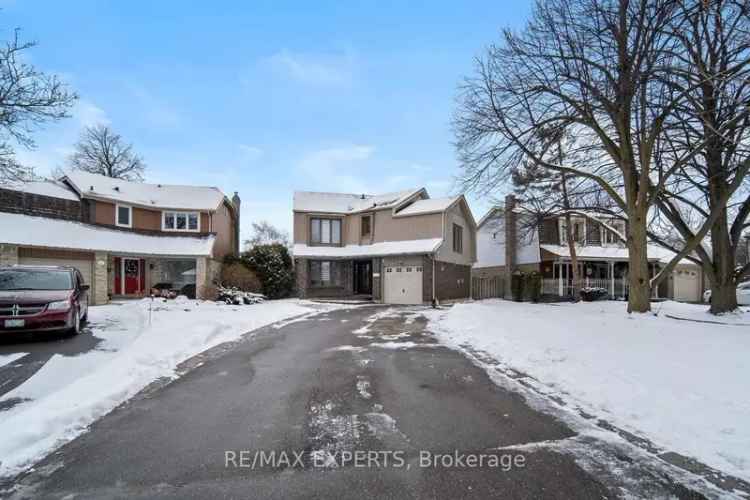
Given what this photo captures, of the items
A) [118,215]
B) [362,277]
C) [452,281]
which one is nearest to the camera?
[118,215]

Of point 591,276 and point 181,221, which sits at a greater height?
point 181,221

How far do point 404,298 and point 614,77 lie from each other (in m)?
15.1

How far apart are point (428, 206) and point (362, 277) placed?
6.89 meters

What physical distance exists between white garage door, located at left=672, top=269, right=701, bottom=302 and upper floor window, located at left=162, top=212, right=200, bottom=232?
34.1 m

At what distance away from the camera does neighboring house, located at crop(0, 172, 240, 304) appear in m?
18.2

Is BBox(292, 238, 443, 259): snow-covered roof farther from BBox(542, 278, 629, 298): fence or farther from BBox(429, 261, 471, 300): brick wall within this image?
BBox(542, 278, 629, 298): fence

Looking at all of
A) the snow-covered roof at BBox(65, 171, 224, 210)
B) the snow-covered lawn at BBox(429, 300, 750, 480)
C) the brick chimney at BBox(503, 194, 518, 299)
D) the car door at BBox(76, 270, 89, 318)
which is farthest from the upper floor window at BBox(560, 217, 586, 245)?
the car door at BBox(76, 270, 89, 318)

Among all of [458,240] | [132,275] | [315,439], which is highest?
[458,240]

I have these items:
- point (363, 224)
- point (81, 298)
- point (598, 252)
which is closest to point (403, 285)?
point (363, 224)

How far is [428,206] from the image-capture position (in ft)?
82.4

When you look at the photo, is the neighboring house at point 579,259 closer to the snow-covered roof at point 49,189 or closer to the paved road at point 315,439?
the paved road at point 315,439

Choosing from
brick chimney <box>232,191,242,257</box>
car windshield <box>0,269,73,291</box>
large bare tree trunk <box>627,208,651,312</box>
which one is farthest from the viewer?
brick chimney <box>232,191,242,257</box>

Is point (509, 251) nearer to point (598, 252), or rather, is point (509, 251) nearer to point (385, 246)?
point (598, 252)

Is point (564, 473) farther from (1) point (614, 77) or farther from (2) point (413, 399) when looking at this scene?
(1) point (614, 77)
